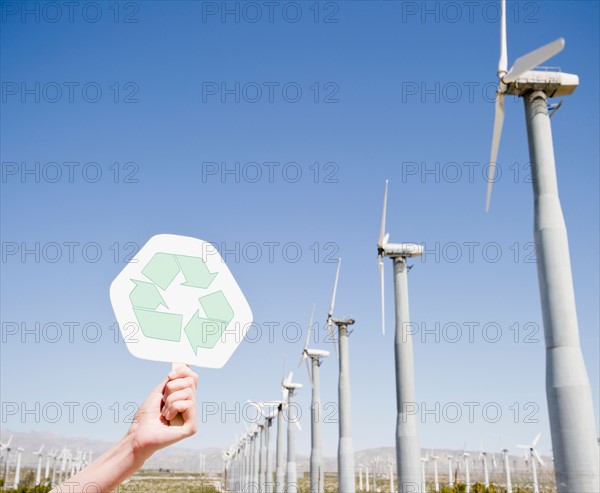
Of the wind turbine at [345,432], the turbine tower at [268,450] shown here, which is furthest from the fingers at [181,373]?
the turbine tower at [268,450]

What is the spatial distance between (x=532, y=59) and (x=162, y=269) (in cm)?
1574

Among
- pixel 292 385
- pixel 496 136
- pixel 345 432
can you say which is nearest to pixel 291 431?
pixel 292 385

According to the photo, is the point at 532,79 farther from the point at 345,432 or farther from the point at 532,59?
the point at 345,432

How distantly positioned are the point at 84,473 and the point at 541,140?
15.2 metres

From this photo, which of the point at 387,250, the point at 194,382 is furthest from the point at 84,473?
the point at 387,250

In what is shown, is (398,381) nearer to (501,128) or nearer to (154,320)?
(501,128)

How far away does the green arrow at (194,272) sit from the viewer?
3.07 metres

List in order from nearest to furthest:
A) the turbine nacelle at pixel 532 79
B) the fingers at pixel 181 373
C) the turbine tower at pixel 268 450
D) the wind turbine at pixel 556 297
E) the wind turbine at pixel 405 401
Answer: the fingers at pixel 181 373 → the wind turbine at pixel 556 297 → the turbine nacelle at pixel 532 79 → the wind turbine at pixel 405 401 → the turbine tower at pixel 268 450

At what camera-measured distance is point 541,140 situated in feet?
52.4

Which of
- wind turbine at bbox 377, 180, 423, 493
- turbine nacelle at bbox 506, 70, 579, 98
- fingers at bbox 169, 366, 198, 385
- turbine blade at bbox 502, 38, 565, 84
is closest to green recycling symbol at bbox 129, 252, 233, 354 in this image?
fingers at bbox 169, 366, 198, 385

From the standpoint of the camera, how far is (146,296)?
2988 millimetres

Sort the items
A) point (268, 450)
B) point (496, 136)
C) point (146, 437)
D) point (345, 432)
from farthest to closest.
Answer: point (268, 450), point (345, 432), point (496, 136), point (146, 437)

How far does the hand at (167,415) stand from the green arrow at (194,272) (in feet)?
1.34

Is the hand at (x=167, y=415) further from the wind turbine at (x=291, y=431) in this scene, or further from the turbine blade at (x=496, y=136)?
the wind turbine at (x=291, y=431)
